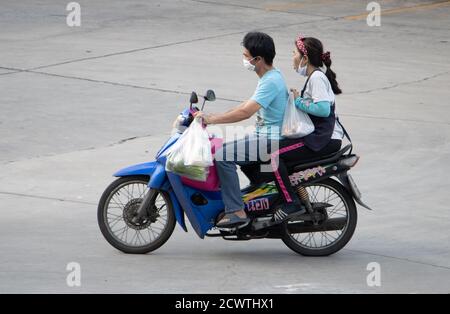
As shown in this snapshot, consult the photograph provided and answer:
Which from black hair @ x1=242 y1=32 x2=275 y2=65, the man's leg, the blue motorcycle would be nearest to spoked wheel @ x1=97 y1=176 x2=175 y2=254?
the blue motorcycle

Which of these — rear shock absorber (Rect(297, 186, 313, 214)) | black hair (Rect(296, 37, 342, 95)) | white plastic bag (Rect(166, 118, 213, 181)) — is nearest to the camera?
white plastic bag (Rect(166, 118, 213, 181))

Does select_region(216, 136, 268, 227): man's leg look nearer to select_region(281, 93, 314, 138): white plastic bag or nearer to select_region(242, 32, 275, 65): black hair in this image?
select_region(281, 93, 314, 138): white plastic bag

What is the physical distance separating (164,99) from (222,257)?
224 inches

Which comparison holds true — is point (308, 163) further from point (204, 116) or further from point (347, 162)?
point (204, 116)

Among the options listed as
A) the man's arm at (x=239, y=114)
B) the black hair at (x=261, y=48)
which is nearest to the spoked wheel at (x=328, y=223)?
the man's arm at (x=239, y=114)

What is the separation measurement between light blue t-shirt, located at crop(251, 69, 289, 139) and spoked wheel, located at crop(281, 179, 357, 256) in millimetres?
529

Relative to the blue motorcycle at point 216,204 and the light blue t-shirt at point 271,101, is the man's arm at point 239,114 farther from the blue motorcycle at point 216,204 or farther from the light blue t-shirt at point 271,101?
the blue motorcycle at point 216,204

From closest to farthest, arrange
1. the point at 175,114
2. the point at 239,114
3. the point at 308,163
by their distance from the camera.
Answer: the point at 239,114 → the point at 308,163 → the point at 175,114

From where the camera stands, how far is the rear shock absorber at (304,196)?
332 inches

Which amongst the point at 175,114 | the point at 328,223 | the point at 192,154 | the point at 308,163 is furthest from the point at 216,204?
the point at 175,114

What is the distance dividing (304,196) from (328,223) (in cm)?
29

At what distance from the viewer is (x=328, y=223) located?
8539mm

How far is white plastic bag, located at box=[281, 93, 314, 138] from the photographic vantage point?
8.23 metres

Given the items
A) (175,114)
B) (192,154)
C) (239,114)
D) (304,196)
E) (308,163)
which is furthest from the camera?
(175,114)
